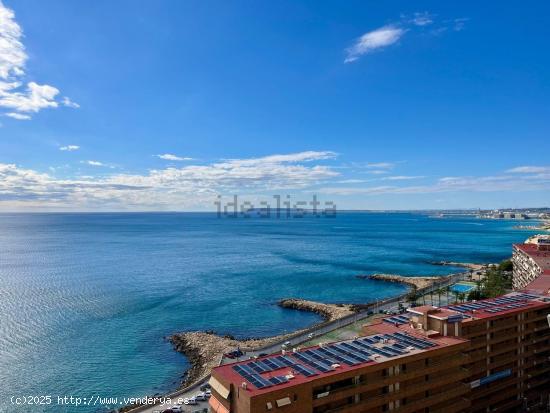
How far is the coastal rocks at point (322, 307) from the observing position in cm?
9020

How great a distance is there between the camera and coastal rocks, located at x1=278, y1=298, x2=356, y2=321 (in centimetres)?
9020

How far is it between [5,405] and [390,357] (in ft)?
167

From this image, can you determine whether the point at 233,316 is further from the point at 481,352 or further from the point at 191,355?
the point at 481,352

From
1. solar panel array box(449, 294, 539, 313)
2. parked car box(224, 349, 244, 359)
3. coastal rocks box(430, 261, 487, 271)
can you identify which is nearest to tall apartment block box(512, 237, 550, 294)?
solar panel array box(449, 294, 539, 313)

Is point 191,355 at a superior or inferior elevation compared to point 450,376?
inferior

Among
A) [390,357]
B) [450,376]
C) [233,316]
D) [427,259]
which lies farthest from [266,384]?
[427,259]

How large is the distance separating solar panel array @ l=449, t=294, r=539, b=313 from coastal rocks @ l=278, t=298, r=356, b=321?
4144cm

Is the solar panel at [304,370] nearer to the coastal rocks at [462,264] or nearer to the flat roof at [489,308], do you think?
the flat roof at [489,308]

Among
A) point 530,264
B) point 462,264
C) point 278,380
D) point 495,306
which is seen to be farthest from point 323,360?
point 462,264

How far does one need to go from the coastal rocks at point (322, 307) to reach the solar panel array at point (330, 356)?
5261 cm

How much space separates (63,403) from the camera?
174 feet

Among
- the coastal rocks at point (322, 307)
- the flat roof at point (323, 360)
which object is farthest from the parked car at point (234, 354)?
the flat roof at point (323, 360)

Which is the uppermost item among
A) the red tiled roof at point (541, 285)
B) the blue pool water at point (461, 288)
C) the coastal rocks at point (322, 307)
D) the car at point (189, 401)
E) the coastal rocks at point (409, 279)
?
the red tiled roof at point (541, 285)

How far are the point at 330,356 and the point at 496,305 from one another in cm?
2564
